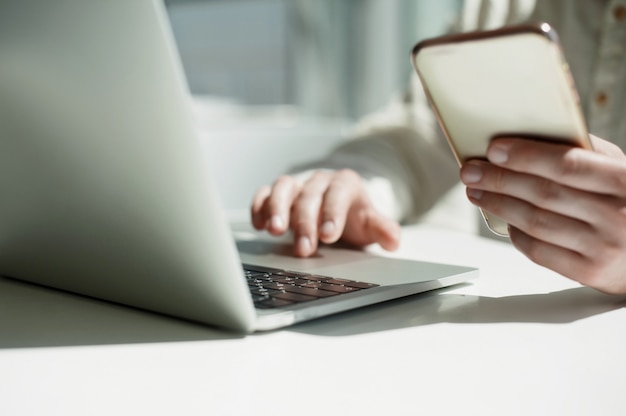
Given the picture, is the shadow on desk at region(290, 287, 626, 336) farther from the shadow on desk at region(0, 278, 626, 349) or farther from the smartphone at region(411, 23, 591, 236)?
the smartphone at region(411, 23, 591, 236)

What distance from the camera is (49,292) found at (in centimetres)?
51

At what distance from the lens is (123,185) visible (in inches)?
14.9

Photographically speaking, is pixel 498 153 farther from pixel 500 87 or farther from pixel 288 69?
pixel 288 69

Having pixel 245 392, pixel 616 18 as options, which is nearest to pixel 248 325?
pixel 245 392

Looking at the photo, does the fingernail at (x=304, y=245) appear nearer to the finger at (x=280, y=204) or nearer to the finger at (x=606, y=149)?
the finger at (x=280, y=204)

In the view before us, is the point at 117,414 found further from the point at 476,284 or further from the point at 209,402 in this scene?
the point at 476,284

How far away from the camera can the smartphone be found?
0.38m

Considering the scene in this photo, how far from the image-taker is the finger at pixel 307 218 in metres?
0.60

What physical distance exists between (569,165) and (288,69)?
10.9 ft

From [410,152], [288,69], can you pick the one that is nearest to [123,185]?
[410,152]

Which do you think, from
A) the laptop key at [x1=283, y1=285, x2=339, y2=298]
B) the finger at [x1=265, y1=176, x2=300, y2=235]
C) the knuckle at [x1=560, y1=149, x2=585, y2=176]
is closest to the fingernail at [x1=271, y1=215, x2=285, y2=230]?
the finger at [x1=265, y1=176, x2=300, y2=235]

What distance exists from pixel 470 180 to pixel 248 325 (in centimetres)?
20

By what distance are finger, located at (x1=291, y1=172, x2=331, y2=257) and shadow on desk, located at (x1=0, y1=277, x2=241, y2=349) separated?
196 millimetres

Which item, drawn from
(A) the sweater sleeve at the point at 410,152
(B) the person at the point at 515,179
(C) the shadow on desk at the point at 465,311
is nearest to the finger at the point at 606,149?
(B) the person at the point at 515,179
